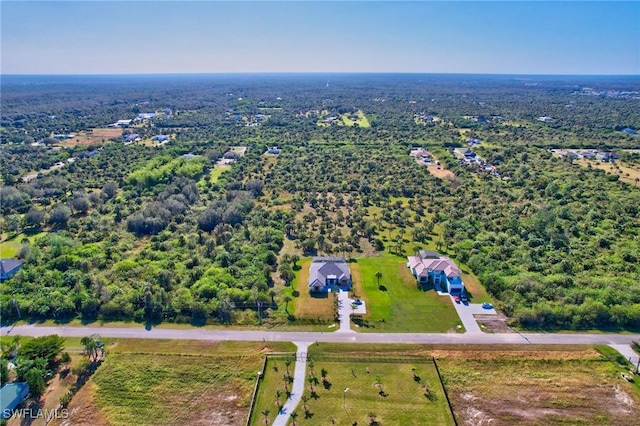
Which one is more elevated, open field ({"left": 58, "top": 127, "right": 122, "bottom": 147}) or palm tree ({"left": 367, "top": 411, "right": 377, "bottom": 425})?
open field ({"left": 58, "top": 127, "right": 122, "bottom": 147})

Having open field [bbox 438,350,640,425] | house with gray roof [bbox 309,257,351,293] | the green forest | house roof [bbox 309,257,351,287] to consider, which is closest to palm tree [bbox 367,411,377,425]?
open field [bbox 438,350,640,425]

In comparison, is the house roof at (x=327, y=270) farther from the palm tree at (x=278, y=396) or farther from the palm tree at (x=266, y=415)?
the palm tree at (x=266, y=415)

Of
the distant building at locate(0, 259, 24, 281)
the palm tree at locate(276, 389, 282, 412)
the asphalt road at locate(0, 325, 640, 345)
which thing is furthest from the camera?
the distant building at locate(0, 259, 24, 281)

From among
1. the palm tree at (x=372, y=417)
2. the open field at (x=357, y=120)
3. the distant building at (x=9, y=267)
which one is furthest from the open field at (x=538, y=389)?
the open field at (x=357, y=120)

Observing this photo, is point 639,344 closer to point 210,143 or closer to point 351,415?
point 351,415

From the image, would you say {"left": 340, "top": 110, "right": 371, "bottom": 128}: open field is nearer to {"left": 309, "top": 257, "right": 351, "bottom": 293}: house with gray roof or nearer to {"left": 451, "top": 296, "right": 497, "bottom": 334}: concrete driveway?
{"left": 309, "top": 257, "right": 351, "bottom": 293}: house with gray roof
